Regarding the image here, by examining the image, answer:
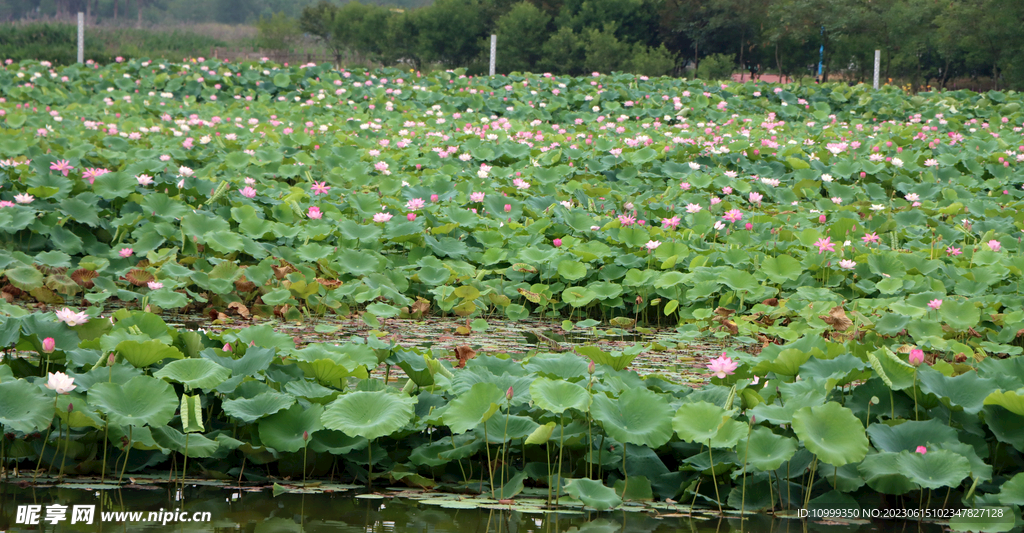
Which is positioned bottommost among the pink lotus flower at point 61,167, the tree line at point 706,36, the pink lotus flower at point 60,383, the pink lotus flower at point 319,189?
the pink lotus flower at point 60,383

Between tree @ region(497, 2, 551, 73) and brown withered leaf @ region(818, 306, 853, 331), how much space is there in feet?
76.0

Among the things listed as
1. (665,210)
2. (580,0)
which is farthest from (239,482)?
(580,0)

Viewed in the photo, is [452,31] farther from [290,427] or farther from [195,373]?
[290,427]

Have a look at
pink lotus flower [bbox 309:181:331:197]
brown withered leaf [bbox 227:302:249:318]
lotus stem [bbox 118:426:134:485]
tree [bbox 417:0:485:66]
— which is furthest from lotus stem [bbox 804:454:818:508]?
tree [bbox 417:0:485:66]

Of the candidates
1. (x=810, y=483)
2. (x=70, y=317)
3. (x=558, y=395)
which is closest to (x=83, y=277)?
(x=70, y=317)

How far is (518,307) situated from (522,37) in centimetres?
2312

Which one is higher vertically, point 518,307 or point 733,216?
point 733,216

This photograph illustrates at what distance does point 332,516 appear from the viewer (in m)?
1.84

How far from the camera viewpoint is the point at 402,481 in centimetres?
208

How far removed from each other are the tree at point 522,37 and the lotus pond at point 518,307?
17510mm

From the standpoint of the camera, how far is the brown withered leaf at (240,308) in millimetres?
3602

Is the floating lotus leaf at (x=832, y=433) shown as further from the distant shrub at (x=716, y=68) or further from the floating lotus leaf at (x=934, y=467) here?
the distant shrub at (x=716, y=68)

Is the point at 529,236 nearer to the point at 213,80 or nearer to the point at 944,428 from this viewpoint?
the point at 944,428

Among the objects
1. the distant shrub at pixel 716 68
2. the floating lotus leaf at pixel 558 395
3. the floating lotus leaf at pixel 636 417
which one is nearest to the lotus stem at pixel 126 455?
the floating lotus leaf at pixel 558 395
